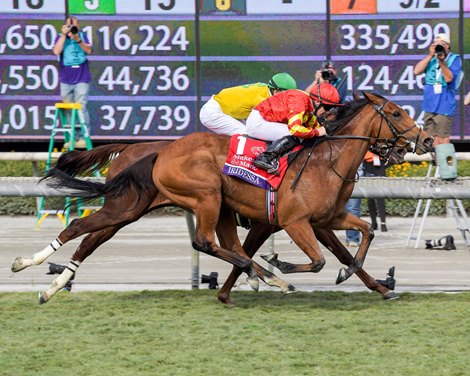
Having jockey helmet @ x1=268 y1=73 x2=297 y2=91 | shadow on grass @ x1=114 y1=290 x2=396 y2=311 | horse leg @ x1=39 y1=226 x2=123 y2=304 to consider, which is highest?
jockey helmet @ x1=268 y1=73 x2=297 y2=91

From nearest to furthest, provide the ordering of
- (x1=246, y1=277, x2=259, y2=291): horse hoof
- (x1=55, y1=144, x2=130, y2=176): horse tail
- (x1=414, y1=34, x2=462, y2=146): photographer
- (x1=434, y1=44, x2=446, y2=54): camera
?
(x1=246, y1=277, x2=259, y2=291): horse hoof < (x1=55, y1=144, x2=130, y2=176): horse tail < (x1=434, y1=44, x2=446, y2=54): camera < (x1=414, y1=34, x2=462, y2=146): photographer

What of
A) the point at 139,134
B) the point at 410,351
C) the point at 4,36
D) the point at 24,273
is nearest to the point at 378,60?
the point at 139,134

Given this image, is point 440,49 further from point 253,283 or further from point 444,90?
point 253,283

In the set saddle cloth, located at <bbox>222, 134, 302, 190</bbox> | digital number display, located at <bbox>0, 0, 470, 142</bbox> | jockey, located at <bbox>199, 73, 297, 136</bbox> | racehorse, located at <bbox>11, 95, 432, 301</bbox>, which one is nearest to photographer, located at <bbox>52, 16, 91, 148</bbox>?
digital number display, located at <bbox>0, 0, 470, 142</bbox>

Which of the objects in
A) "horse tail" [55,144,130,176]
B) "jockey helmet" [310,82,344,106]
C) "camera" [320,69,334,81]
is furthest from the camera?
"camera" [320,69,334,81]

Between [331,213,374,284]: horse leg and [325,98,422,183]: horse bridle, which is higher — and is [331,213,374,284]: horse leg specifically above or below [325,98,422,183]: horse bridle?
below

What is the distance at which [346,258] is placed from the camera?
31.7ft

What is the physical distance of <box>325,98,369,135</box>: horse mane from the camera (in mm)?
9375

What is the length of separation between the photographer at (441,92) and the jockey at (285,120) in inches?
156

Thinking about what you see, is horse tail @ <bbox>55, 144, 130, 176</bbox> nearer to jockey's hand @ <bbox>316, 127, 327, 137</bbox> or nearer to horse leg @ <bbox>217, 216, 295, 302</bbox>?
horse leg @ <bbox>217, 216, 295, 302</bbox>

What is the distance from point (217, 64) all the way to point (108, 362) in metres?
9.12

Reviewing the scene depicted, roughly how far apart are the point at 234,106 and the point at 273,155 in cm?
95

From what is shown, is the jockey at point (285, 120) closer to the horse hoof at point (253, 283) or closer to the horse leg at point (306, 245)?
the horse leg at point (306, 245)

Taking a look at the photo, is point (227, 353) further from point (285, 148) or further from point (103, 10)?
point (103, 10)
